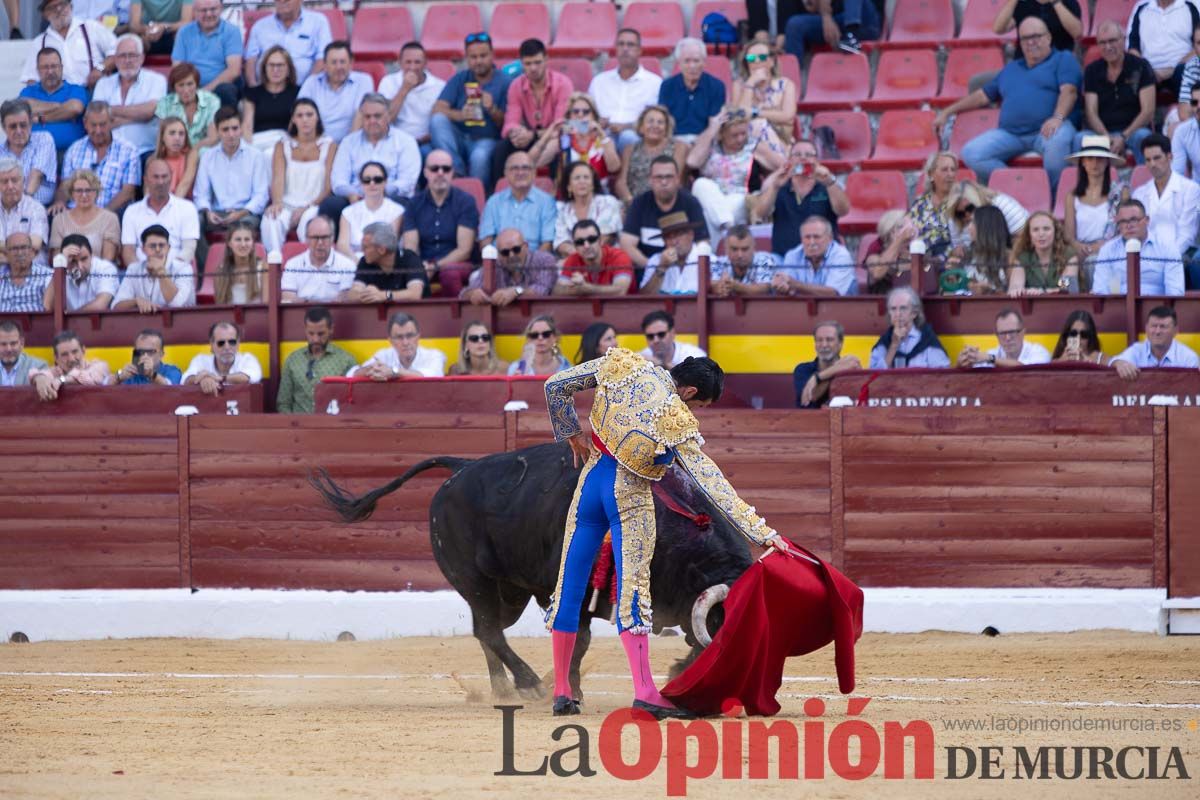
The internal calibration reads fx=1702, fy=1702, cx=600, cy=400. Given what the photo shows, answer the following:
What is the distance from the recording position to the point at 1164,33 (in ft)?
36.2

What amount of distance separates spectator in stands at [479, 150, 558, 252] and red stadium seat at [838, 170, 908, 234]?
6.79 ft

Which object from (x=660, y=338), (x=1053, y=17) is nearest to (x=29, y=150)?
(x=660, y=338)

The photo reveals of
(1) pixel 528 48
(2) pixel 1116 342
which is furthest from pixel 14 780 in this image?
(1) pixel 528 48

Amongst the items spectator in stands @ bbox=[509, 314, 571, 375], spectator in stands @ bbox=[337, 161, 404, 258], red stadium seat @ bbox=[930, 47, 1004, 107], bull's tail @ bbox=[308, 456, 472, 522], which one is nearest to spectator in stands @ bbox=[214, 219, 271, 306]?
spectator in stands @ bbox=[337, 161, 404, 258]

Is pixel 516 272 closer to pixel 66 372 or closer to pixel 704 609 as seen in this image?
pixel 66 372

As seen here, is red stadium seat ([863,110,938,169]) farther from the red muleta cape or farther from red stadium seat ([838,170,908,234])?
the red muleta cape

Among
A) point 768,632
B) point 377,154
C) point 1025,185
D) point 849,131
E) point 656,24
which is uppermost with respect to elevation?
point 656,24

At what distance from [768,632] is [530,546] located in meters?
1.11

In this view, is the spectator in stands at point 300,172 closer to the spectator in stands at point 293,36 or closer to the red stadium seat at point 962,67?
the spectator in stands at point 293,36

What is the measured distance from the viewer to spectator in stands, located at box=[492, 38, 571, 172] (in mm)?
11305

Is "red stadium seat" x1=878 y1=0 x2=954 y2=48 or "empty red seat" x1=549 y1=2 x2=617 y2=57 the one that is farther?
"empty red seat" x1=549 y1=2 x2=617 y2=57

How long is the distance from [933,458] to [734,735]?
4.08 m

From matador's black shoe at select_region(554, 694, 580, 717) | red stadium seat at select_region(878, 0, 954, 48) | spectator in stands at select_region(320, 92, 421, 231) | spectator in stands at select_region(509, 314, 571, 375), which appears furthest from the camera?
red stadium seat at select_region(878, 0, 954, 48)

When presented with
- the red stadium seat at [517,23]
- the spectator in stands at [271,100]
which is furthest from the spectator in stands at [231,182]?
the red stadium seat at [517,23]
